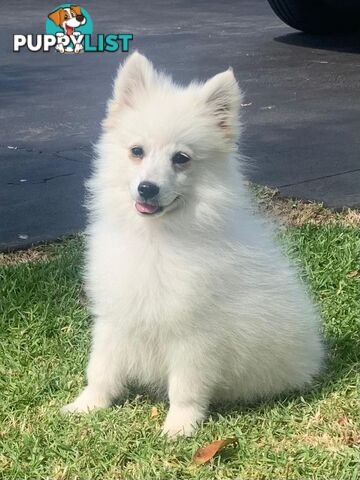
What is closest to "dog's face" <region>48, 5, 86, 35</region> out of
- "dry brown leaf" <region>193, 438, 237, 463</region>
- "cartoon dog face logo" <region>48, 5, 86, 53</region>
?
"cartoon dog face logo" <region>48, 5, 86, 53</region>

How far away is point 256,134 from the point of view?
300 inches

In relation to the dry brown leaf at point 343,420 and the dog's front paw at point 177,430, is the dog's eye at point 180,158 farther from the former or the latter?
the dry brown leaf at point 343,420

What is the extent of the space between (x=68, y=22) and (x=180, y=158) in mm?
10537

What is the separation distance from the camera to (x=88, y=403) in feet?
10.6

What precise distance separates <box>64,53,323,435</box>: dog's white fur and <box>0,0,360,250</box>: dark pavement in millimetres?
2040

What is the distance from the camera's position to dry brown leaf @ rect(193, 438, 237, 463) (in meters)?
2.87

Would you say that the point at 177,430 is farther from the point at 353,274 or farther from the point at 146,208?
the point at 353,274

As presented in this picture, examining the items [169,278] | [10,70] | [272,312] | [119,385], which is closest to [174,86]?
[169,278]

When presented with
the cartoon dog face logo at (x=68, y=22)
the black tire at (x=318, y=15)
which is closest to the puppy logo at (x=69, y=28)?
the cartoon dog face logo at (x=68, y=22)

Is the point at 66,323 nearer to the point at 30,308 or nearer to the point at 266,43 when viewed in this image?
the point at 30,308

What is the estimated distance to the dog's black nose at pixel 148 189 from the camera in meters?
2.81

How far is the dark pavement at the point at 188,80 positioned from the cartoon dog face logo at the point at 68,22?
0.92ft

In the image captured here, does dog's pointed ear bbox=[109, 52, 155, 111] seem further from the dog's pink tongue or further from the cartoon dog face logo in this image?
the cartoon dog face logo

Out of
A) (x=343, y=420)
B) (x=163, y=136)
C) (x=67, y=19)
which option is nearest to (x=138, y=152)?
(x=163, y=136)
